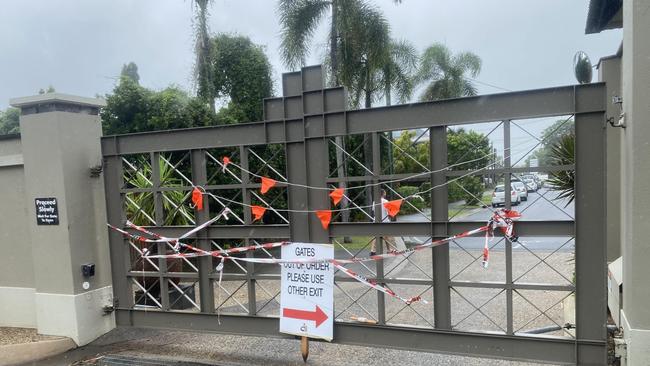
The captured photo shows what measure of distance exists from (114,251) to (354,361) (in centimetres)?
398

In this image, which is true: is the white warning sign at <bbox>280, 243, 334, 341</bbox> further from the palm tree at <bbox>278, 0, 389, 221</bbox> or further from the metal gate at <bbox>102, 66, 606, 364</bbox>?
the palm tree at <bbox>278, 0, 389, 221</bbox>

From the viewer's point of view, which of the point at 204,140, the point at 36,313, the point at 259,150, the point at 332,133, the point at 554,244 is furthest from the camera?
the point at 554,244

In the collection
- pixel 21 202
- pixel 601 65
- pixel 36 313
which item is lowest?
pixel 36 313

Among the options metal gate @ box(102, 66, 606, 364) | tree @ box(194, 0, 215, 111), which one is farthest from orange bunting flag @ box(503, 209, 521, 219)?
tree @ box(194, 0, 215, 111)

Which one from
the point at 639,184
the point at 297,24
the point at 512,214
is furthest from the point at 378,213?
the point at 297,24

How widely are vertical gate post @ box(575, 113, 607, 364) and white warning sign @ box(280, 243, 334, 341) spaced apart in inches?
105

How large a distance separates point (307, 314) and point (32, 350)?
3979 millimetres

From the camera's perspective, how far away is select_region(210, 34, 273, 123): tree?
20094 millimetres

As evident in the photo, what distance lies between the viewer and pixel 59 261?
6715 mm

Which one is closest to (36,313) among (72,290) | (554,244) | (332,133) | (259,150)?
(72,290)

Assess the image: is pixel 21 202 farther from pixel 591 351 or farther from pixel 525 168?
pixel 591 351

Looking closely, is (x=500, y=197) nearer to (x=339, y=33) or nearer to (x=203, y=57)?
(x=339, y=33)

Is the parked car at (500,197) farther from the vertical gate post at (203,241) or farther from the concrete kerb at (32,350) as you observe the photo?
the concrete kerb at (32,350)

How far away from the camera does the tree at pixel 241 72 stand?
20.1 meters
